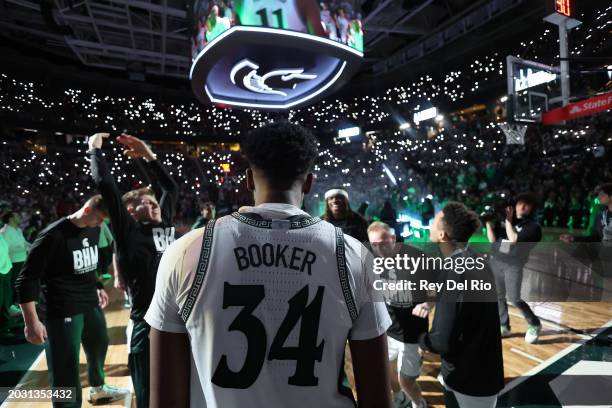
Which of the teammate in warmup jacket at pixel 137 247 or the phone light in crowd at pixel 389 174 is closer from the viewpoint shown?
the teammate in warmup jacket at pixel 137 247

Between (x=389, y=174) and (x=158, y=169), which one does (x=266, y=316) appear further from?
(x=389, y=174)

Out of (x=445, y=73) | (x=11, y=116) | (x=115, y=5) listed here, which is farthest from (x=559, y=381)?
(x=11, y=116)

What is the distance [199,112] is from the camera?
1107 inches

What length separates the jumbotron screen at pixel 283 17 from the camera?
6797 millimetres

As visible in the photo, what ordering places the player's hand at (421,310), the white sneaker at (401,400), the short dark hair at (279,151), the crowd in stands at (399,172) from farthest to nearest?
1. the crowd in stands at (399,172)
2. the white sneaker at (401,400)
3. the player's hand at (421,310)
4. the short dark hair at (279,151)

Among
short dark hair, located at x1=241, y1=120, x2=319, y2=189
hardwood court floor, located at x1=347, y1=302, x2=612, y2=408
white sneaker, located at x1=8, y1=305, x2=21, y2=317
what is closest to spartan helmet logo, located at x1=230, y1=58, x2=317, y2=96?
white sneaker, located at x1=8, y1=305, x2=21, y2=317

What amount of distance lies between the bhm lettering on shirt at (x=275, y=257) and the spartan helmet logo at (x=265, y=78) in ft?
27.7

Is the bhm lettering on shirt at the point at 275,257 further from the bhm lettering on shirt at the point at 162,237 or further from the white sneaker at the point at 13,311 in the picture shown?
the white sneaker at the point at 13,311

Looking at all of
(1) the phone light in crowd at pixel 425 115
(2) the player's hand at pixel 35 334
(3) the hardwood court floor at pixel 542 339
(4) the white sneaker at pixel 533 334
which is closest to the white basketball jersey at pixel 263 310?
(2) the player's hand at pixel 35 334

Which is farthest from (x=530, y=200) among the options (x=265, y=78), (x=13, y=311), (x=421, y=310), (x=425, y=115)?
(x=425, y=115)

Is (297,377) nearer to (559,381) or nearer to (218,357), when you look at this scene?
(218,357)

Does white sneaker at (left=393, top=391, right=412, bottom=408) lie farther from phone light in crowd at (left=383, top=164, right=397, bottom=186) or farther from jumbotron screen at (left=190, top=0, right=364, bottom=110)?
phone light in crowd at (left=383, top=164, right=397, bottom=186)

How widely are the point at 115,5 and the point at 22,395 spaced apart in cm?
1454

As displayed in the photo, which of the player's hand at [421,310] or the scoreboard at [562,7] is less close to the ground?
the scoreboard at [562,7]
